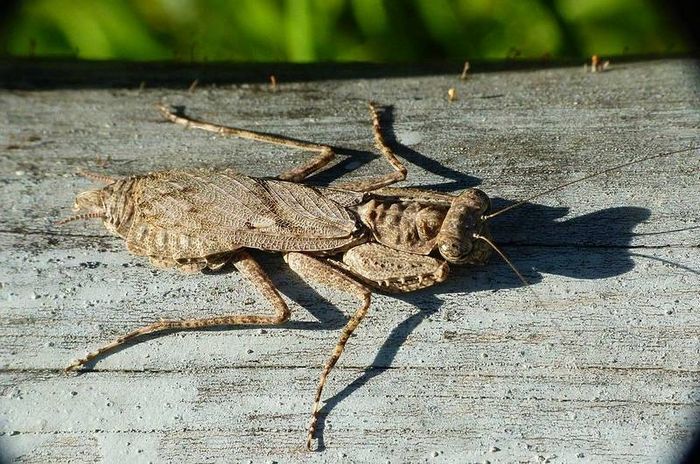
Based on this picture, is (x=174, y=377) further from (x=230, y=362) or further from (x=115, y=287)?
(x=115, y=287)

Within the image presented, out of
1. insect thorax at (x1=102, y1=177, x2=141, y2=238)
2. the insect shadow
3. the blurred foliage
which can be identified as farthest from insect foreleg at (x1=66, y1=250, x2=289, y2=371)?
the blurred foliage

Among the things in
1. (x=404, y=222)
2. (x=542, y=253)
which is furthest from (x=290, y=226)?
(x=542, y=253)

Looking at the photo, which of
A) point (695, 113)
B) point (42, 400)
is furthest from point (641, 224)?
point (42, 400)

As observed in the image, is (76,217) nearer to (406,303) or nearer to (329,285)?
(329,285)

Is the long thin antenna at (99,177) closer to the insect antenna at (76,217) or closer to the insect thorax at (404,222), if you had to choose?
the insect antenna at (76,217)

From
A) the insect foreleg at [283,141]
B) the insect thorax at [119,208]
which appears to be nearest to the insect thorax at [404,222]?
the insect foreleg at [283,141]
